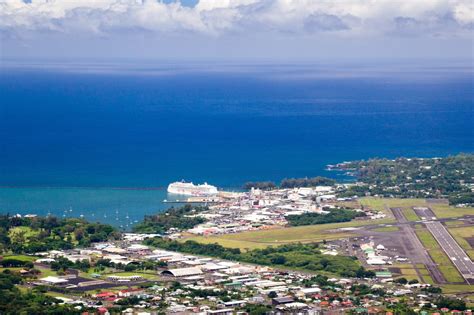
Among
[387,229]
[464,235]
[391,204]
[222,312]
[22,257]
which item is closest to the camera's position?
[222,312]

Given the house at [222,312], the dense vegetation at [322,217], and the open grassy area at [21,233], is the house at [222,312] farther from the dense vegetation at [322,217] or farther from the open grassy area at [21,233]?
the dense vegetation at [322,217]

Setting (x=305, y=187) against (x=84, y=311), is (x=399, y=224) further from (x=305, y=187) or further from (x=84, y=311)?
(x=84, y=311)

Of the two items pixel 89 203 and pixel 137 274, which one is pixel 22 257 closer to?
pixel 137 274

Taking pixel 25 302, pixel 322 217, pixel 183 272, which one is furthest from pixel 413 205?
pixel 25 302

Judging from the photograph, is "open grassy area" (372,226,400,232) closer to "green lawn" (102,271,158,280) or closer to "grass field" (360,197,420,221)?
"grass field" (360,197,420,221)

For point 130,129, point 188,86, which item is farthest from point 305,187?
point 188,86

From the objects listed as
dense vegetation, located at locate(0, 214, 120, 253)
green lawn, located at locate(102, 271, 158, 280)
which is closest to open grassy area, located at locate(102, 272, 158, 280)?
green lawn, located at locate(102, 271, 158, 280)
